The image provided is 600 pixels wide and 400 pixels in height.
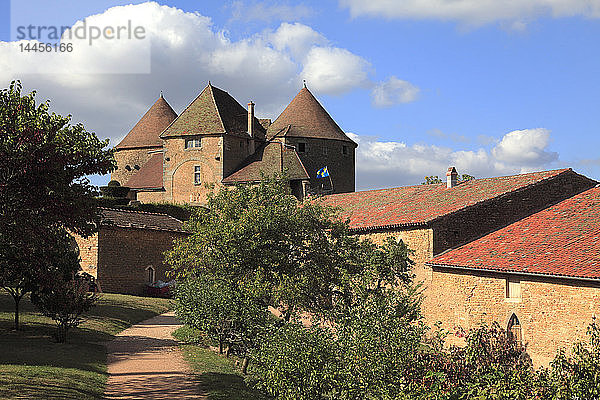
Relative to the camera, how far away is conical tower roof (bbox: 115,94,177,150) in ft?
231

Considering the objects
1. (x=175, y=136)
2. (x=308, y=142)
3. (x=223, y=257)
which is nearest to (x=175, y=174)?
(x=175, y=136)

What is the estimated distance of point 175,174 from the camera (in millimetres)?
60938

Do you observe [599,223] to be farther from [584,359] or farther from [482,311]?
[584,359]

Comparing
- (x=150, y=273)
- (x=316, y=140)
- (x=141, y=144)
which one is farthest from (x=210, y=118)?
(x=150, y=273)

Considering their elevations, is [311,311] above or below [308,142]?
below

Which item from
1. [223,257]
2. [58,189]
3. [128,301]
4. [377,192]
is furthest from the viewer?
[377,192]

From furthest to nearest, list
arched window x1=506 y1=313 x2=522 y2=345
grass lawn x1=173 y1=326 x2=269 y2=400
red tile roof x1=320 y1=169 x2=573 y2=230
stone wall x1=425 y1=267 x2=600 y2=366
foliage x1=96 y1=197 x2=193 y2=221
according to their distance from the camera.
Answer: foliage x1=96 y1=197 x2=193 y2=221 → red tile roof x1=320 y1=169 x2=573 y2=230 → arched window x1=506 y1=313 x2=522 y2=345 → stone wall x1=425 y1=267 x2=600 y2=366 → grass lawn x1=173 y1=326 x2=269 y2=400

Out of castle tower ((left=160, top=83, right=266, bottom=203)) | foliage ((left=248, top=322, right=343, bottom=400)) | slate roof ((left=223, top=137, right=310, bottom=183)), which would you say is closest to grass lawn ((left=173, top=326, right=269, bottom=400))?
foliage ((left=248, top=322, right=343, bottom=400))

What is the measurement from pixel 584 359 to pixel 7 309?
21773mm

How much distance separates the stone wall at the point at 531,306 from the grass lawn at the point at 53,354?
14.1 meters

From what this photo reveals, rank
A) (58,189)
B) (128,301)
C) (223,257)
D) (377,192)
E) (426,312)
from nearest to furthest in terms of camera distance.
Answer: (58,189) → (223,257) → (426,312) → (128,301) → (377,192)

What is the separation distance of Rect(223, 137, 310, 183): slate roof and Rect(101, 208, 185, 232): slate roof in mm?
15715

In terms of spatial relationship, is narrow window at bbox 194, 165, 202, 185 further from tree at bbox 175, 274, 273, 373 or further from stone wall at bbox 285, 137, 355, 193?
tree at bbox 175, 274, 273, 373

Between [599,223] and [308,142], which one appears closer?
[599,223]
